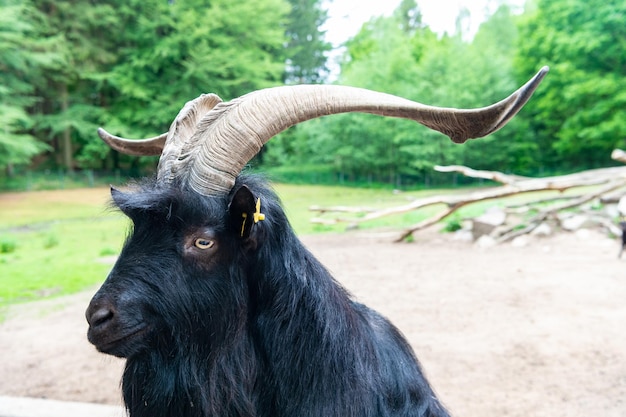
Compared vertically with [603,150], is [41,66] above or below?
above

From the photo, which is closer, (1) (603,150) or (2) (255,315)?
(2) (255,315)

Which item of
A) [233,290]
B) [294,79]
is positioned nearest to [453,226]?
[233,290]

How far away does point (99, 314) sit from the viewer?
168 cm

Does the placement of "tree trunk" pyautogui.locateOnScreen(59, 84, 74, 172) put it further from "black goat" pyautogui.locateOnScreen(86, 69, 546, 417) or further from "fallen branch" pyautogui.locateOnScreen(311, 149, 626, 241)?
"black goat" pyautogui.locateOnScreen(86, 69, 546, 417)

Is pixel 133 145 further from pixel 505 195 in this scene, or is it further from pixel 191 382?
pixel 505 195

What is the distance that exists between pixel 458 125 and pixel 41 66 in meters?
24.6

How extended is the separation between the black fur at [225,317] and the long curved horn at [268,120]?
4.8 inches

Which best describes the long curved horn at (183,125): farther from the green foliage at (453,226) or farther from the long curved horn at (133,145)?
the green foliage at (453,226)

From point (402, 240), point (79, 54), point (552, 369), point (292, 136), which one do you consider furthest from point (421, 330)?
point (79, 54)

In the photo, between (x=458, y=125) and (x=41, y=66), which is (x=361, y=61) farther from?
(x=458, y=125)

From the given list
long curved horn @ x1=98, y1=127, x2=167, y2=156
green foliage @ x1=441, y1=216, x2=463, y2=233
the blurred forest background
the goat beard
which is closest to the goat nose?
the goat beard

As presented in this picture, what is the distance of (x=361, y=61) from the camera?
26.3 metres

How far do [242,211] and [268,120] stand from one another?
0.41 meters

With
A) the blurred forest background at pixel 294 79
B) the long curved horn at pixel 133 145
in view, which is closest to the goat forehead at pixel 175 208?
the long curved horn at pixel 133 145
